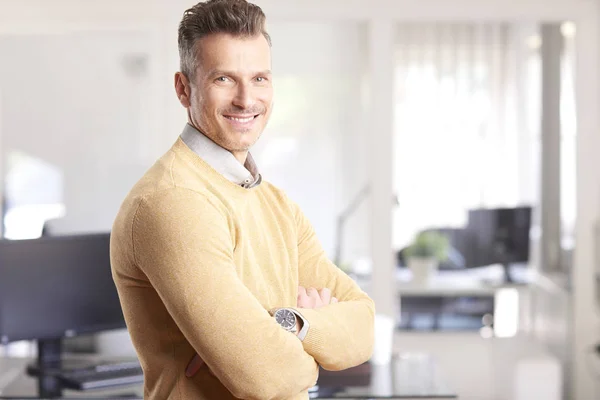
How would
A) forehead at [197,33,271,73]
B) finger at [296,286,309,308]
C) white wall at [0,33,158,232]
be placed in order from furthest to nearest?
white wall at [0,33,158,232] → finger at [296,286,309,308] → forehead at [197,33,271,73]

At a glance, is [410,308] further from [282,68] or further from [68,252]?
[68,252]

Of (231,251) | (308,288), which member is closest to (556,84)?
(308,288)

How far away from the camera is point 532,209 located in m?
4.52

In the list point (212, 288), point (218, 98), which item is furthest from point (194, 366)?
point (218, 98)

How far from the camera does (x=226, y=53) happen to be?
1412mm

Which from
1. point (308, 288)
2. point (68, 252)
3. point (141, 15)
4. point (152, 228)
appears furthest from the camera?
point (141, 15)

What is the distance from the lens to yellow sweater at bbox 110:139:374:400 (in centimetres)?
131

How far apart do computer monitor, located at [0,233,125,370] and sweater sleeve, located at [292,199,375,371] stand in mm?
1624

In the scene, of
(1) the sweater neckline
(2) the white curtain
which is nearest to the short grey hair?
(1) the sweater neckline

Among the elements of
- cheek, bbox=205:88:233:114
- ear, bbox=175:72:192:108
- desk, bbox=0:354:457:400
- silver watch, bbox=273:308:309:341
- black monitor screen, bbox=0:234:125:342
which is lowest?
desk, bbox=0:354:457:400

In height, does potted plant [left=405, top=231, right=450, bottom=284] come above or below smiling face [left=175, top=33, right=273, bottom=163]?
below

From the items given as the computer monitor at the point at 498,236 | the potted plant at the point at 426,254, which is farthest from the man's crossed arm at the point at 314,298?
the computer monitor at the point at 498,236

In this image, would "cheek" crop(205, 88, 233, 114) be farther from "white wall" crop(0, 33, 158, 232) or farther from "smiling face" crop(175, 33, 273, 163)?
"white wall" crop(0, 33, 158, 232)

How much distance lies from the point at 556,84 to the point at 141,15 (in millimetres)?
2173
